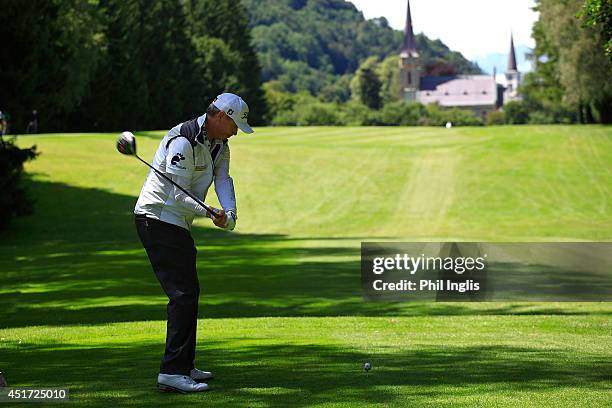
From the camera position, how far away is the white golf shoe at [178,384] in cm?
796

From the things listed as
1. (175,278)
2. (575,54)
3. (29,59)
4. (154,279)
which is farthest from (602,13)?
(575,54)

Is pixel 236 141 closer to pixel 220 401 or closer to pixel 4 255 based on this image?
pixel 4 255

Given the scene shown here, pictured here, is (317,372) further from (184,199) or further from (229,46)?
(229,46)

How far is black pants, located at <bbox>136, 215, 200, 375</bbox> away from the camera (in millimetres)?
8242

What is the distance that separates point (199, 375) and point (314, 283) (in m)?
13.7

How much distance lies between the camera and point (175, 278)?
8.26m

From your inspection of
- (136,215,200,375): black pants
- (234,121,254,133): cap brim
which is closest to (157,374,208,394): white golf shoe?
(136,215,200,375): black pants

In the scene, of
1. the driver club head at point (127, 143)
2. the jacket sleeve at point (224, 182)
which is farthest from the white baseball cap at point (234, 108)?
the driver club head at point (127, 143)

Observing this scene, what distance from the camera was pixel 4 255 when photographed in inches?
1208

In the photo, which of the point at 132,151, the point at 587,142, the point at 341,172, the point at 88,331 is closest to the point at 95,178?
the point at 341,172

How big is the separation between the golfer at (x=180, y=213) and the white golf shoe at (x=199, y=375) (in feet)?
0.03

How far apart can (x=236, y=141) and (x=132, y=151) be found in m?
56.7

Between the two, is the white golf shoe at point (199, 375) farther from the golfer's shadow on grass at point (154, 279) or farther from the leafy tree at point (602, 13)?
the leafy tree at point (602, 13)

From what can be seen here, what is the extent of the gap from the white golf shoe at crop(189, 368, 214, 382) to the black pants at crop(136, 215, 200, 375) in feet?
0.35
